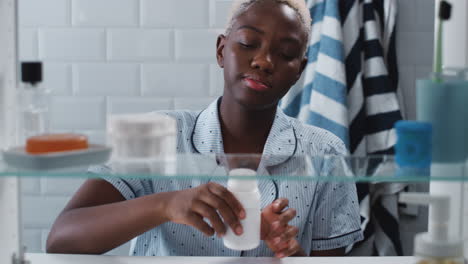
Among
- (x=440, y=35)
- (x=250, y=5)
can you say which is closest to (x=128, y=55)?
(x=250, y=5)

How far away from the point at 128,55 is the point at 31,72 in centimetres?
97

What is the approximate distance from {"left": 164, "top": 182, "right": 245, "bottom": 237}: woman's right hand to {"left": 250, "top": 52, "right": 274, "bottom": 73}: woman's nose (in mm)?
274

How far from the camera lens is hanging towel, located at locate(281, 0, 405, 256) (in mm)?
1453

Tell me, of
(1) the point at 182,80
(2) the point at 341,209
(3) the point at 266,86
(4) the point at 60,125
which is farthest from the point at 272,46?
(4) the point at 60,125

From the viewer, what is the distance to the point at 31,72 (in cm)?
62

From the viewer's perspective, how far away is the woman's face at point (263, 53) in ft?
3.34

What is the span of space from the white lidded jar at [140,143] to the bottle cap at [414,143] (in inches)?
8.6

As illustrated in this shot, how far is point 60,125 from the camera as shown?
5.27 ft

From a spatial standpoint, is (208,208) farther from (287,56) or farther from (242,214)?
(287,56)

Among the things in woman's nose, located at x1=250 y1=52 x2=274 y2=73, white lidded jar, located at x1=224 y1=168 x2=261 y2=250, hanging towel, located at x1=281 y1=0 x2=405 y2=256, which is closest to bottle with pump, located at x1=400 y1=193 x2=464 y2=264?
white lidded jar, located at x1=224 y1=168 x2=261 y2=250

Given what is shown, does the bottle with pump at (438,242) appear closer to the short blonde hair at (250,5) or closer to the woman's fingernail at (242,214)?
the woman's fingernail at (242,214)

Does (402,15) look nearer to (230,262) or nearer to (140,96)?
(140,96)

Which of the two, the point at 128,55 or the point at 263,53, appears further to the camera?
the point at 128,55

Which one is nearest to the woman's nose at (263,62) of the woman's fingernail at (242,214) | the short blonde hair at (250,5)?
the short blonde hair at (250,5)
